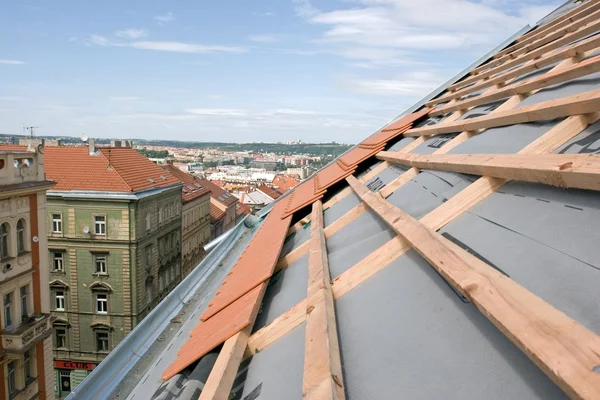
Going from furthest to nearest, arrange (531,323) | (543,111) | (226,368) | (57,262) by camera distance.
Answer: (57,262) < (543,111) < (226,368) < (531,323)

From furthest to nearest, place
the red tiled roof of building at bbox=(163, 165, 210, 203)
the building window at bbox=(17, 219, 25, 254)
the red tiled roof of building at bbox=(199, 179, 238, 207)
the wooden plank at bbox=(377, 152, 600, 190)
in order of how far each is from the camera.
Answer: the red tiled roof of building at bbox=(199, 179, 238, 207) < the red tiled roof of building at bbox=(163, 165, 210, 203) < the building window at bbox=(17, 219, 25, 254) < the wooden plank at bbox=(377, 152, 600, 190)

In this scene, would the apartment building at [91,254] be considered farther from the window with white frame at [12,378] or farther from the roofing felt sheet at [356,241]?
the roofing felt sheet at [356,241]

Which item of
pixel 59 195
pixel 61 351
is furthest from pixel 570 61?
pixel 61 351

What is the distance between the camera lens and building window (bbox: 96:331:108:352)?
21.3 metres

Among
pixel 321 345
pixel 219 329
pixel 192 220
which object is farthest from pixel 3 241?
pixel 192 220

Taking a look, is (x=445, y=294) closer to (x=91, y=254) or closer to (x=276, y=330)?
(x=276, y=330)

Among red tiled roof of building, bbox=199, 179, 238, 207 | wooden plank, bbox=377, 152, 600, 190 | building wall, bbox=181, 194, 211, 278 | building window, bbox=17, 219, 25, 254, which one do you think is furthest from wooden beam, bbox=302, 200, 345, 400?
red tiled roof of building, bbox=199, 179, 238, 207

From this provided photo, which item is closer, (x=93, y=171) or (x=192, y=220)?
(x=93, y=171)

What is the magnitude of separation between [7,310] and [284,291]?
12598mm

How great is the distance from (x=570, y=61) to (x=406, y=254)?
2089 millimetres

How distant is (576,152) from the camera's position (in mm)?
1926

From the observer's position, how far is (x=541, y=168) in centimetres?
179

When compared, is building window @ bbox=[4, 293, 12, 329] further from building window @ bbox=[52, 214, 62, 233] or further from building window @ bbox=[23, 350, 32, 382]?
building window @ bbox=[52, 214, 62, 233]

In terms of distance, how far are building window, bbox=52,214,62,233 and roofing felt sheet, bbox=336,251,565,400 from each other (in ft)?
68.7
